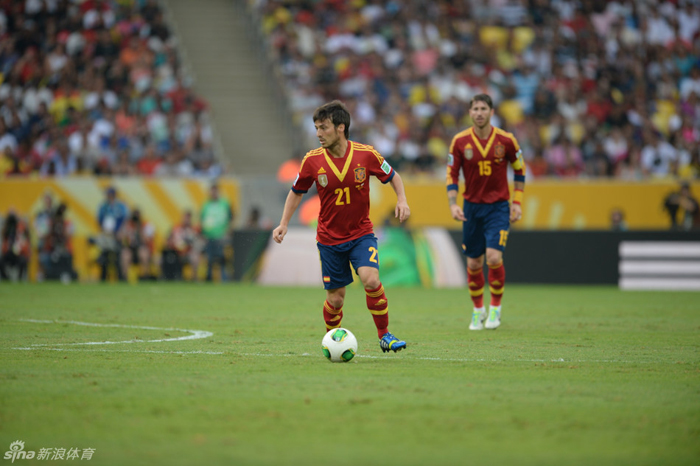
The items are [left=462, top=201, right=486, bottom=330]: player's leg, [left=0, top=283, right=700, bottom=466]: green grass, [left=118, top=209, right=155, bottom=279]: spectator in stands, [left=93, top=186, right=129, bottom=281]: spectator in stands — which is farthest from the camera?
[left=93, top=186, right=129, bottom=281]: spectator in stands

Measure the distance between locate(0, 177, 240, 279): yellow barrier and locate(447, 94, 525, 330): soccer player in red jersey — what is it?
12.0 metres

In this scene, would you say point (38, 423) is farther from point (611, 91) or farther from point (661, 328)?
point (611, 91)

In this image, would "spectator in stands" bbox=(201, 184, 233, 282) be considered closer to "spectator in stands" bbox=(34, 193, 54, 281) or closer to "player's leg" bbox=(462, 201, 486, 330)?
"spectator in stands" bbox=(34, 193, 54, 281)

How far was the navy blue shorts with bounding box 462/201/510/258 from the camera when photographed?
462 inches

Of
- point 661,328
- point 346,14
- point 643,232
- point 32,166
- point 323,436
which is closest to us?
point 323,436

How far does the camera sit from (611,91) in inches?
1091

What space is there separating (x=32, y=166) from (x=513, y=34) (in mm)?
14758

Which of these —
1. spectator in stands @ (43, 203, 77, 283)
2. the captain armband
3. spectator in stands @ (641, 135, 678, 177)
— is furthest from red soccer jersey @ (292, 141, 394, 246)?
spectator in stands @ (641, 135, 678, 177)

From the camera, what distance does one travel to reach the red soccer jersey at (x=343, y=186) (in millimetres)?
8750

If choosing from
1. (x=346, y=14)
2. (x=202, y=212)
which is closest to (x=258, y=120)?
(x=346, y=14)

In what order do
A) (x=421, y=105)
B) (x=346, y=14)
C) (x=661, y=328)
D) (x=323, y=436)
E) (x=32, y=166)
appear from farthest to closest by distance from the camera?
1. (x=346, y=14)
2. (x=421, y=105)
3. (x=32, y=166)
4. (x=661, y=328)
5. (x=323, y=436)

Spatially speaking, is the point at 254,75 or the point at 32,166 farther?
the point at 254,75

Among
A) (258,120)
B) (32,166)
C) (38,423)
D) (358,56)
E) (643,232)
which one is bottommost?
(38,423)

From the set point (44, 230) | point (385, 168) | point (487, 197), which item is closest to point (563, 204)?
point (487, 197)
